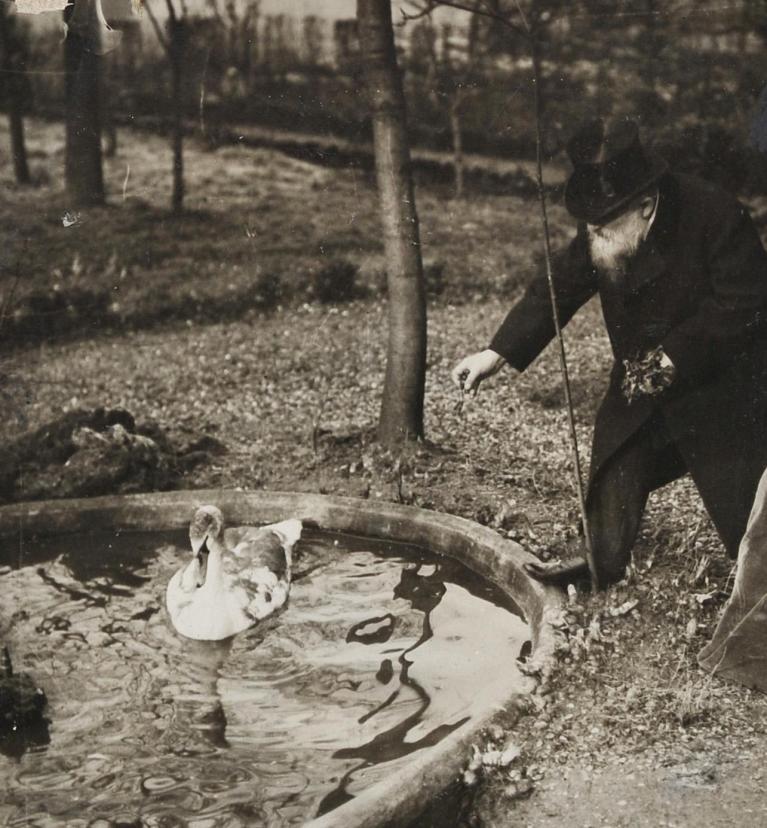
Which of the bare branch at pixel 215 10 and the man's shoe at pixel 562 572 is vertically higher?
the bare branch at pixel 215 10

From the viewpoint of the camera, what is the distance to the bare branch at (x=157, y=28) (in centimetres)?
663

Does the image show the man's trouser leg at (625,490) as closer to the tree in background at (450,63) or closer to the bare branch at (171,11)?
the tree in background at (450,63)

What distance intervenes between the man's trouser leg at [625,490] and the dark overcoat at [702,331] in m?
0.09

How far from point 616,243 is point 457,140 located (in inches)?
84.2

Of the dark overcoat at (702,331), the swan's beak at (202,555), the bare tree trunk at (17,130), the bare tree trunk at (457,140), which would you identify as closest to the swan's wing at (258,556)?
the swan's beak at (202,555)

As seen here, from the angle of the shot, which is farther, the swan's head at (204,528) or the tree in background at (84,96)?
the tree in background at (84,96)

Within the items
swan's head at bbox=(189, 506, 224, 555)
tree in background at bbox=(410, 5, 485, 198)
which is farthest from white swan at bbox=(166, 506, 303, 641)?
tree in background at bbox=(410, 5, 485, 198)

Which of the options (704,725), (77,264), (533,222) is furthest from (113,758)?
(77,264)

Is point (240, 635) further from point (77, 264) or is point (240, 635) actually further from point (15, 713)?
point (77, 264)

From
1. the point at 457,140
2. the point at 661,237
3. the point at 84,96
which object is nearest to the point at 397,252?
the point at 457,140

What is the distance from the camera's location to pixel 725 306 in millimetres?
4953

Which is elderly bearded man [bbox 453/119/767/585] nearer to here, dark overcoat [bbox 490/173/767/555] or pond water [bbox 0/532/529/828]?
dark overcoat [bbox 490/173/767/555]

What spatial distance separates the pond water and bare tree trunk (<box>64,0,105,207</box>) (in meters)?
3.44

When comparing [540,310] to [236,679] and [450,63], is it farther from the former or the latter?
[236,679]
